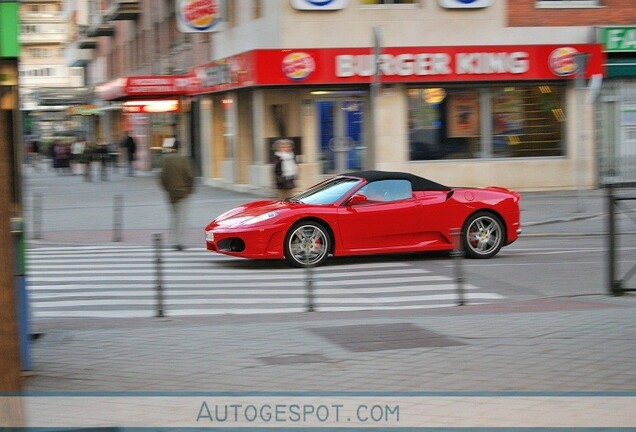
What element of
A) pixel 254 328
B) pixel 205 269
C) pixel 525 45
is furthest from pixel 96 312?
pixel 525 45

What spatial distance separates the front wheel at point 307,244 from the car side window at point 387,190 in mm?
928

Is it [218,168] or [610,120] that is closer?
[610,120]

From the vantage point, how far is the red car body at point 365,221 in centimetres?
1547

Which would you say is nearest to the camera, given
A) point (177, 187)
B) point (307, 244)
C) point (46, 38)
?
point (307, 244)

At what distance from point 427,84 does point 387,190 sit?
44.5 feet

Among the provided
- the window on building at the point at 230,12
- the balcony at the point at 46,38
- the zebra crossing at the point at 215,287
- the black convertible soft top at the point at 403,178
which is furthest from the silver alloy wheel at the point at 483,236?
the balcony at the point at 46,38

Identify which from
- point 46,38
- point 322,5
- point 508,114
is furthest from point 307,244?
point 46,38

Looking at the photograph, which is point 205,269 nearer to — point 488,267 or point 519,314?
point 488,267

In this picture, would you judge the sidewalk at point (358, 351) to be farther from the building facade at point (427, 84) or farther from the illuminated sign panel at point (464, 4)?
the illuminated sign panel at point (464, 4)

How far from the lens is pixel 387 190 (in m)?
16.2

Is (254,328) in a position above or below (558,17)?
below

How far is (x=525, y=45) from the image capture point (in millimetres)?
29281

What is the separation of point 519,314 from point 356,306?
216 centimetres

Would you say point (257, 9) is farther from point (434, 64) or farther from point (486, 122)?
point (486, 122)
